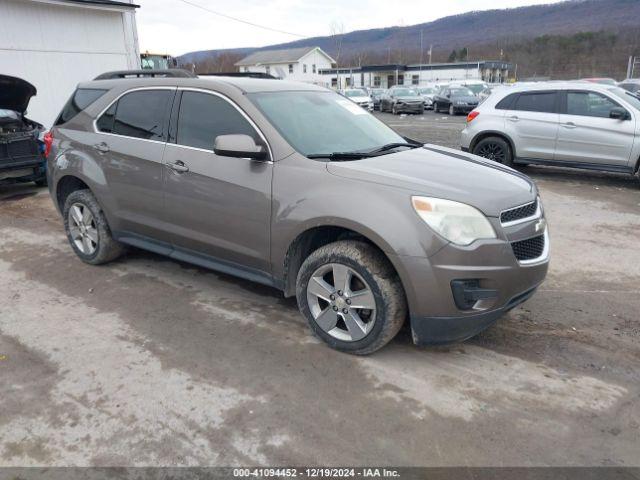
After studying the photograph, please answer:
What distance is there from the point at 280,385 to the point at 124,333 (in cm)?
138

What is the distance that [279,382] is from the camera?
3.10m

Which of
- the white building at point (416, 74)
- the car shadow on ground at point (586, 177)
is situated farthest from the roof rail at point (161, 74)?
the white building at point (416, 74)

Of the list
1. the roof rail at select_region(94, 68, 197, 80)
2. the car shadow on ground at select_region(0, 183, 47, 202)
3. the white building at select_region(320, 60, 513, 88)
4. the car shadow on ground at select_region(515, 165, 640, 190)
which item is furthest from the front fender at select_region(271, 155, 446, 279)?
the white building at select_region(320, 60, 513, 88)

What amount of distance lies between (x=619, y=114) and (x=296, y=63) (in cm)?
6997

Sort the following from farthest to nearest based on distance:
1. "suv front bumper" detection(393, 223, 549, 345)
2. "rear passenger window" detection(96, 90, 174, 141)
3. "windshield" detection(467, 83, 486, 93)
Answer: "windshield" detection(467, 83, 486, 93) < "rear passenger window" detection(96, 90, 174, 141) < "suv front bumper" detection(393, 223, 549, 345)

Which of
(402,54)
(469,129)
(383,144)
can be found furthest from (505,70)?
(383,144)

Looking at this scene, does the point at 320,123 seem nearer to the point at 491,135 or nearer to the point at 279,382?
the point at 279,382

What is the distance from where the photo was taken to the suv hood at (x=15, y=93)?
7.37m

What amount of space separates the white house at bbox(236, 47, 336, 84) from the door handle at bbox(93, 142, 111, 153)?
230 ft

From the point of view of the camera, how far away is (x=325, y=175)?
3307 millimetres

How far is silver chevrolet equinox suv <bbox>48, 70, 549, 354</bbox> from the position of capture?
2996mm

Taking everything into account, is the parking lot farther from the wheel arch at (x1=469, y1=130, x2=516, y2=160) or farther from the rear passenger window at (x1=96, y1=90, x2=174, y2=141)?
the wheel arch at (x1=469, y1=130, x2=516, y2=160)

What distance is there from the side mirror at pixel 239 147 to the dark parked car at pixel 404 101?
24653mm

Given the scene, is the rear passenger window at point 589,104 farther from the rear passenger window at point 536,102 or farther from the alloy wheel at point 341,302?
the alloy wheel at point 341,302
